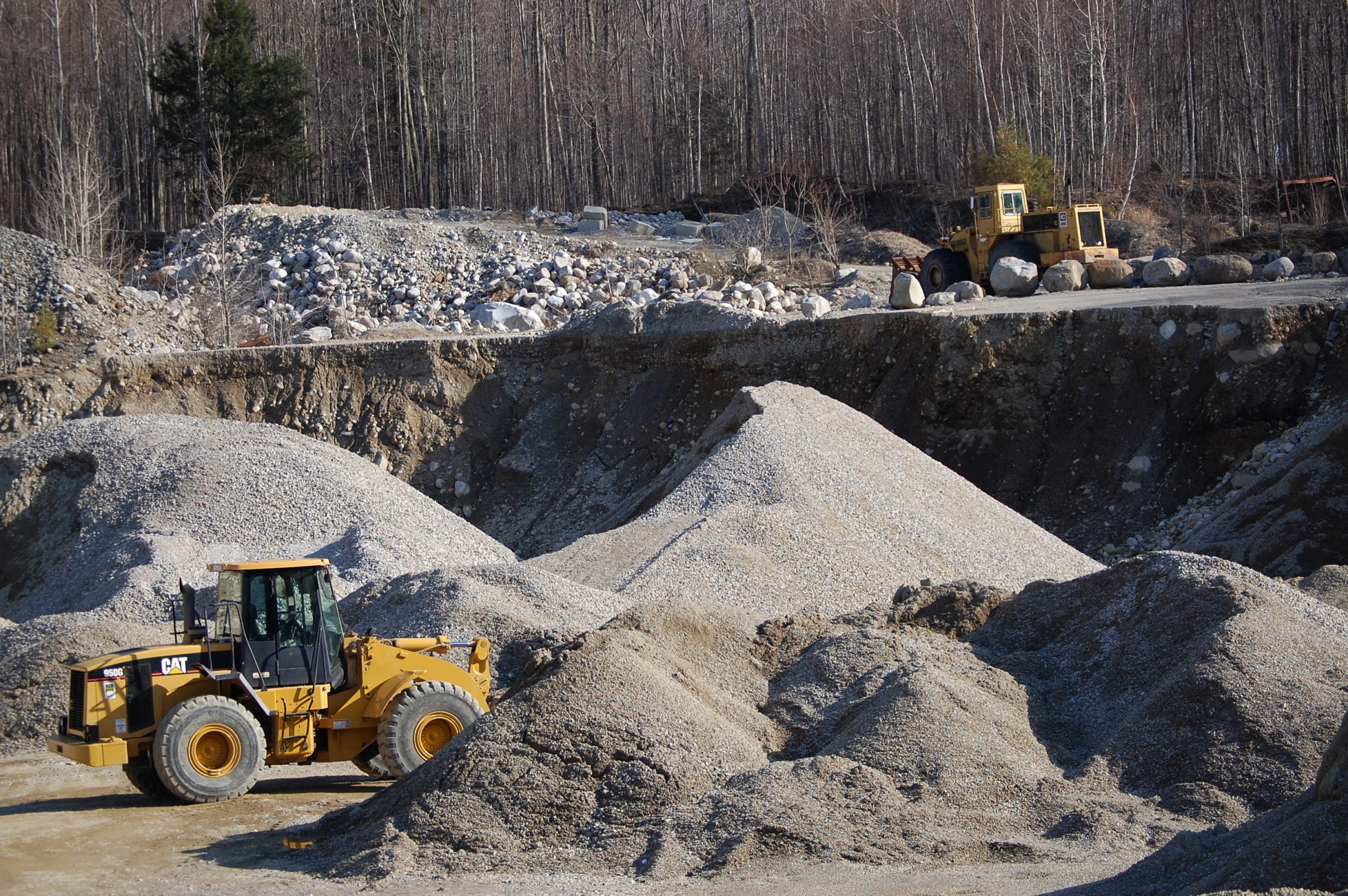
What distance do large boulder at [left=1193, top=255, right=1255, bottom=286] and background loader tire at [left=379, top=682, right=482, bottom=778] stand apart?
1753cm

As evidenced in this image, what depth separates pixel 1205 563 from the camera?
834 centimetres

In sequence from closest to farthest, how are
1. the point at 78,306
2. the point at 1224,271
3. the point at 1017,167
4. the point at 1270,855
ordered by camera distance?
the point at 1270,855 < the point at 1224,271 < the point at 78,306 < the point at 1017,167

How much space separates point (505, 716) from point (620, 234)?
28.5 metres

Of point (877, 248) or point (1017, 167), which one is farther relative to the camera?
point (877, 248)

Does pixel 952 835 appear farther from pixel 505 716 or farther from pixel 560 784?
pixel 505 716

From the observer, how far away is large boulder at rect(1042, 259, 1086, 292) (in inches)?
862

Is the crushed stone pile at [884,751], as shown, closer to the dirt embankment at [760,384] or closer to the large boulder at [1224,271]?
the dirt embankment at [760,384]

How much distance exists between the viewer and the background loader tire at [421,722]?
25.1 ft

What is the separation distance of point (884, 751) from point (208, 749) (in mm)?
4135

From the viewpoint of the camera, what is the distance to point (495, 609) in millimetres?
10188

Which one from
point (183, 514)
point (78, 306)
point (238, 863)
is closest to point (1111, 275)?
point (183, 514)

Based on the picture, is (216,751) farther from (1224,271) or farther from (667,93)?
(667,93)

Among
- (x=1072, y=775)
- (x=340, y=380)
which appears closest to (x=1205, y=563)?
(x=1072, y=775)

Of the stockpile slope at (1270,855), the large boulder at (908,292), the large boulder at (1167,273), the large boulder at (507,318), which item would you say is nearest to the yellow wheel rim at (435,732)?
the stockpile slope at (1270,855)
